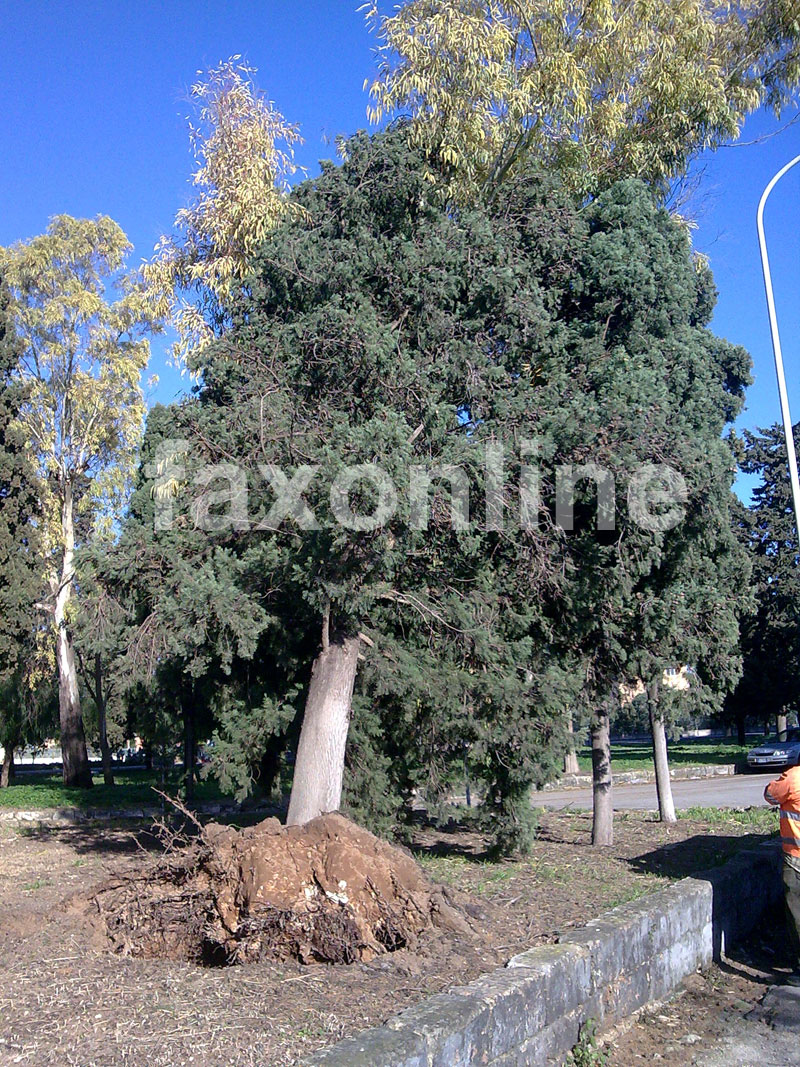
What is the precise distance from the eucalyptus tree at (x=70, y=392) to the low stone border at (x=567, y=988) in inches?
743

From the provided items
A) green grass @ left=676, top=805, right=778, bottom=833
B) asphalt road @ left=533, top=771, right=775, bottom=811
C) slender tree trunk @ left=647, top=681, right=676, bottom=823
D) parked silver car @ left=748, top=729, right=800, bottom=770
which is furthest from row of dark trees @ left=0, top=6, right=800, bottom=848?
parked silver car @ left=748, top=729, right=800, bottom=770

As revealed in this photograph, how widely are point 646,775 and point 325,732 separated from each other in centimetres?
1935

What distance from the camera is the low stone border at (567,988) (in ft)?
14.3

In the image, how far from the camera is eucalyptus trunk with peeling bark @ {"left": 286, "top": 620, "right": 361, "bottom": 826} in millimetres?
8859

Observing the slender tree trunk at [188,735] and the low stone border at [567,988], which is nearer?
the low stone border at [567,988]

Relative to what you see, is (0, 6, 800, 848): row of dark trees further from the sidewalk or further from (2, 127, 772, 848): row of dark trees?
the sidewalk


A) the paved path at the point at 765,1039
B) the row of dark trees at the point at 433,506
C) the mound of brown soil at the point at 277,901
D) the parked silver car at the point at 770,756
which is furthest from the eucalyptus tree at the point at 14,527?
the parked silver car at the point at 770,756

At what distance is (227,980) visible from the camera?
5.54 metres

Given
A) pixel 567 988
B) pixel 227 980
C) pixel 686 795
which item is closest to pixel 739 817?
pixel 686 795

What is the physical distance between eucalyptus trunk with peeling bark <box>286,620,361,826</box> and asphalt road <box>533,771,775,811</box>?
8.06 m

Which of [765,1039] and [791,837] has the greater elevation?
[791,837]

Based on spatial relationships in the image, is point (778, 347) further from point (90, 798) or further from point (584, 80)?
point (90, 798)

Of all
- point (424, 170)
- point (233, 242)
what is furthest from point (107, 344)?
point (424, 170)

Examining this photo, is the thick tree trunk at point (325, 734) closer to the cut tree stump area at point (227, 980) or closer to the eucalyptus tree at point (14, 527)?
the cut tree stump area at point (227, 980)
